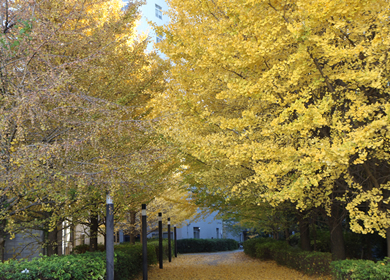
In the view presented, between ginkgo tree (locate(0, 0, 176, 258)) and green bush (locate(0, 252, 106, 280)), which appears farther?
ginkgo tree (locate(0, 0, 176, 258))

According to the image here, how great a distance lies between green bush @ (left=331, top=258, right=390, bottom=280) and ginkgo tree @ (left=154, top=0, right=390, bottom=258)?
697mm

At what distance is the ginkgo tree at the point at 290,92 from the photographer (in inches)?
240

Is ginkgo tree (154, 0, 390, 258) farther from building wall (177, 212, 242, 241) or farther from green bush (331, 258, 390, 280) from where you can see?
building wall (177, 212, 242, 241)

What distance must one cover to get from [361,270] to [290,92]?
12.7 ft

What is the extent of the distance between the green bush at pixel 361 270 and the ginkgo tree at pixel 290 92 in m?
0.70

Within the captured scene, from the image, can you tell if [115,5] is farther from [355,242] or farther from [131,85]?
[355,242]

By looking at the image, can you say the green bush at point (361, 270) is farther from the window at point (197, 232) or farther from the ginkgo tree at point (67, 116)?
the window at point (197, 232)

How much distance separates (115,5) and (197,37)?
6038 millimetres

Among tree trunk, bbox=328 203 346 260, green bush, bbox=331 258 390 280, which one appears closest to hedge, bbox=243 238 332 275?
tree trunk, bbox=328 203 346 260

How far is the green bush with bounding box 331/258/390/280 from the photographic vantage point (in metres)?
6.76

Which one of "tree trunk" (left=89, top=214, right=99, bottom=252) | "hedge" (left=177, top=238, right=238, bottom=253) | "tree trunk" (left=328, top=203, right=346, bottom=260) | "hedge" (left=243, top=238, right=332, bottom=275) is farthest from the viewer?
"hedge" (left=177, top=238, right=238, bottom=253)

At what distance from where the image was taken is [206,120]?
9008 millimetres

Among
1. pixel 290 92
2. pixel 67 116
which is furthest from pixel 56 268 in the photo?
pixel 290 92

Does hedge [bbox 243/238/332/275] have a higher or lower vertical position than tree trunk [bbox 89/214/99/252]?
lower
